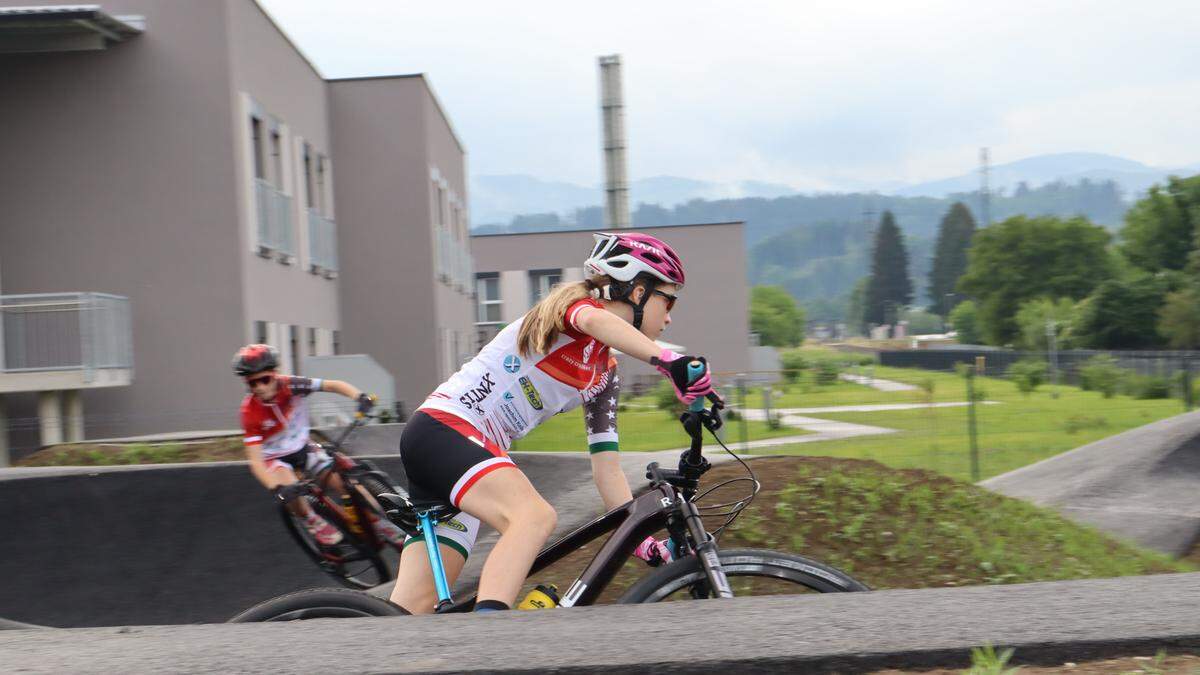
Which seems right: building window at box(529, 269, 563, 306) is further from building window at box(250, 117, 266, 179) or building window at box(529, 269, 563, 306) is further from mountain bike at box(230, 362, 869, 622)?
mountain bike at box(230, 362, 869, 622)

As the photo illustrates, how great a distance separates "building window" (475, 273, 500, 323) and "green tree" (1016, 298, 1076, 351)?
164 ft

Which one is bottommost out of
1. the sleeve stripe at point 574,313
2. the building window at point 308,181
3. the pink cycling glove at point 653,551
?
the pink cycling glove at point 653,551

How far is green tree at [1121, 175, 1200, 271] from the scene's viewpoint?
10800 cm

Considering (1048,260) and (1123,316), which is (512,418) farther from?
(1048,260)

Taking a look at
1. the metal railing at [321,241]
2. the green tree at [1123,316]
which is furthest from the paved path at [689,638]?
the green tree at [1123,316]

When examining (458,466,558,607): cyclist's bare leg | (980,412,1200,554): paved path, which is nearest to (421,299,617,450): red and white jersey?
(458,466,558,607): cyclist's bare leg

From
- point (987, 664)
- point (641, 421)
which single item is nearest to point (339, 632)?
point (987, 664)

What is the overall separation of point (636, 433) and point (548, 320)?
12.7 m

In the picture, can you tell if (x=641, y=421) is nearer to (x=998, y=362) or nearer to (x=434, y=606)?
(x=998, y=362)

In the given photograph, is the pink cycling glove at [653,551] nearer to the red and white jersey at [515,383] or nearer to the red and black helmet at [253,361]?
the red and white jersey at [515,383]

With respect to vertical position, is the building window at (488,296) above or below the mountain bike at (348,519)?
above

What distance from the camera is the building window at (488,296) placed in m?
70.7

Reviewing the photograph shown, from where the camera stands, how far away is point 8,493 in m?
8.53

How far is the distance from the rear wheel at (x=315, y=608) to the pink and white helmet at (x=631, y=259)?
1406 millimetres
